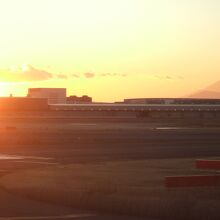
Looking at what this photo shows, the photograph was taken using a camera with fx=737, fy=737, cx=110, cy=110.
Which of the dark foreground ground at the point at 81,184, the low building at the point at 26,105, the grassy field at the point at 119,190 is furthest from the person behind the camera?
the low building at the point at 26,105

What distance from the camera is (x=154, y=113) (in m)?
169

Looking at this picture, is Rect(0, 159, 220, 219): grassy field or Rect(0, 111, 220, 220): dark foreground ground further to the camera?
Rect(0, 111, 220, 220): dark foreground ground

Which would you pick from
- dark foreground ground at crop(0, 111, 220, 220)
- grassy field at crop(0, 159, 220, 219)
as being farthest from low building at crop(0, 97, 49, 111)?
grassy field at crop(0, 159, 220, 219)

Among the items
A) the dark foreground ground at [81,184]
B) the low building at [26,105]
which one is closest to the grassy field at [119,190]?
the dark foreground ground at [81,184]

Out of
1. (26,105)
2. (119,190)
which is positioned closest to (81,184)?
(119,190)

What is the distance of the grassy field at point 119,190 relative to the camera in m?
17.8

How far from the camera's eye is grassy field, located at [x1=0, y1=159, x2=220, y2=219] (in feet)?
58.4

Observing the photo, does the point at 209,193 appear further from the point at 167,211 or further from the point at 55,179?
the point at 55,179

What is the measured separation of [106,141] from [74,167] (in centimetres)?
2437

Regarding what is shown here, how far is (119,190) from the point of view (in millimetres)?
20969

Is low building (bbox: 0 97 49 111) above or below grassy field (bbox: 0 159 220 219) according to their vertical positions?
above

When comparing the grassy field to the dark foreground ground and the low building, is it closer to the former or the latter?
the dark foreground ground

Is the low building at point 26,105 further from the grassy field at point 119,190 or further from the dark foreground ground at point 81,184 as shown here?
the grassy field at point 119,190

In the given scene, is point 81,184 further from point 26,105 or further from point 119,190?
point 26,105
